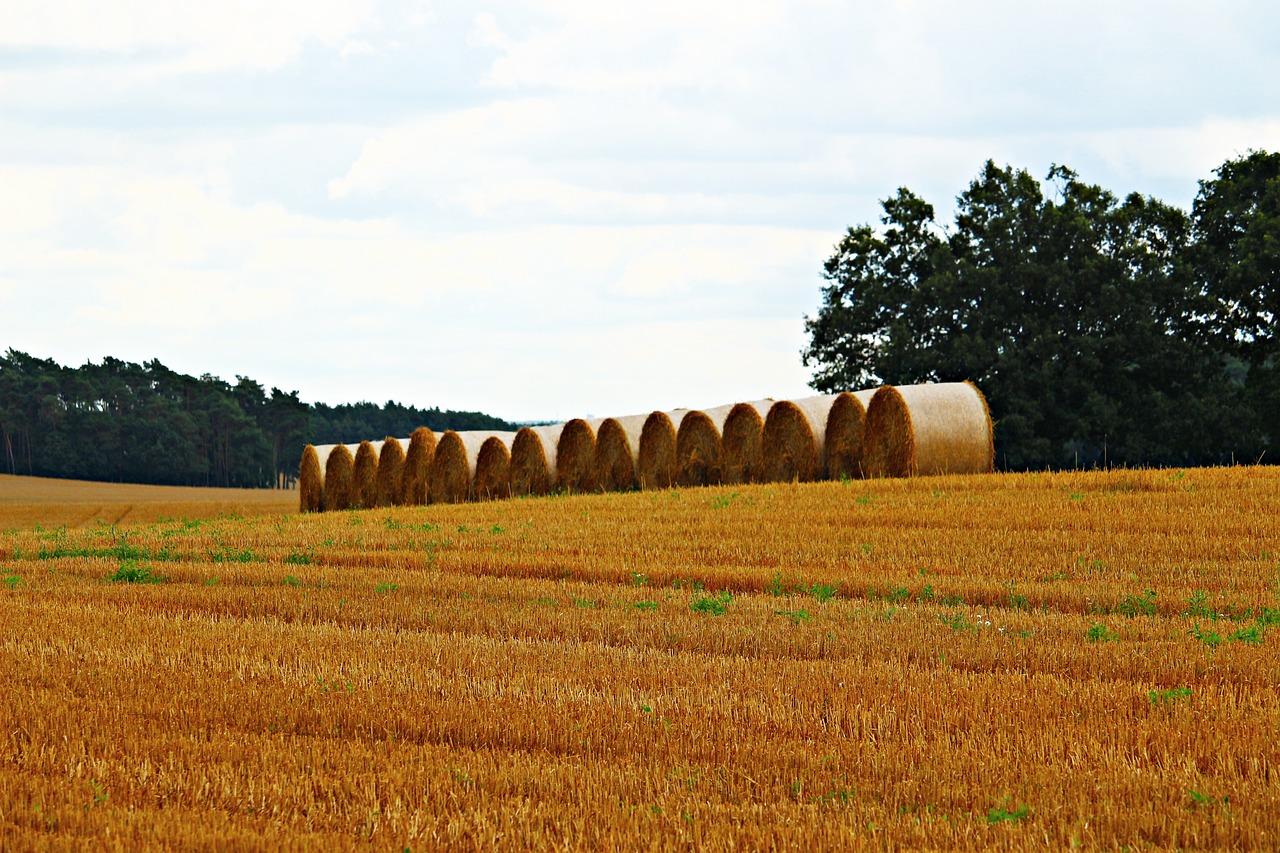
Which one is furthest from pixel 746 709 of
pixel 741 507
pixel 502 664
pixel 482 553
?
pixel 741 507

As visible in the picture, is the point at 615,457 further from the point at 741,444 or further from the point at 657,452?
the point at 741,444

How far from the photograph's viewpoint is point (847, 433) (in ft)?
78.7

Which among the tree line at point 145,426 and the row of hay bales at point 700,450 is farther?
the tree line at point 145,426

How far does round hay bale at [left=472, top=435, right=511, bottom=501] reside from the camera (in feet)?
95.7

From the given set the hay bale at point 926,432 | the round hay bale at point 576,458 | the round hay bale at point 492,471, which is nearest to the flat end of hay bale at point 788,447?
the hay bale at point 926,432

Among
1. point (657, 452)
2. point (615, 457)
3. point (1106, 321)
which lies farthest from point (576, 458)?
point (1106, 321)

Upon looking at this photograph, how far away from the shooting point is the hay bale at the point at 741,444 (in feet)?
83.1

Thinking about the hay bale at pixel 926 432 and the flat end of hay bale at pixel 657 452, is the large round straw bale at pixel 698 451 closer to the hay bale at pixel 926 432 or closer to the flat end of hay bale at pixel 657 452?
the flat end of hay bale at pixel 657 452

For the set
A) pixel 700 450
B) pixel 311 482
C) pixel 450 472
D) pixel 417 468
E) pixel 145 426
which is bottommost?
pixel 311 482

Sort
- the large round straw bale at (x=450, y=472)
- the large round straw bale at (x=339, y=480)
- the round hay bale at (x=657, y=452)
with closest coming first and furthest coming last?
the round hay bale at (x=657, y=452) → the large round straw bale at (x=450, y=472) → the large round straw bale at (x=339, y=480)

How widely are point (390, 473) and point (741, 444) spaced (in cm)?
1082

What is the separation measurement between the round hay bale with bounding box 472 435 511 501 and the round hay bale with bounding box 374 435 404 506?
3067mm

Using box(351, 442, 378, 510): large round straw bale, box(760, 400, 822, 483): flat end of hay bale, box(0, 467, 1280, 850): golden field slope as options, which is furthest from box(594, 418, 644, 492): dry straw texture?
box(0, 467, 1280, 850): golden field slope

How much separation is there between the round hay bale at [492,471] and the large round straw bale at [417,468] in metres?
1.92
